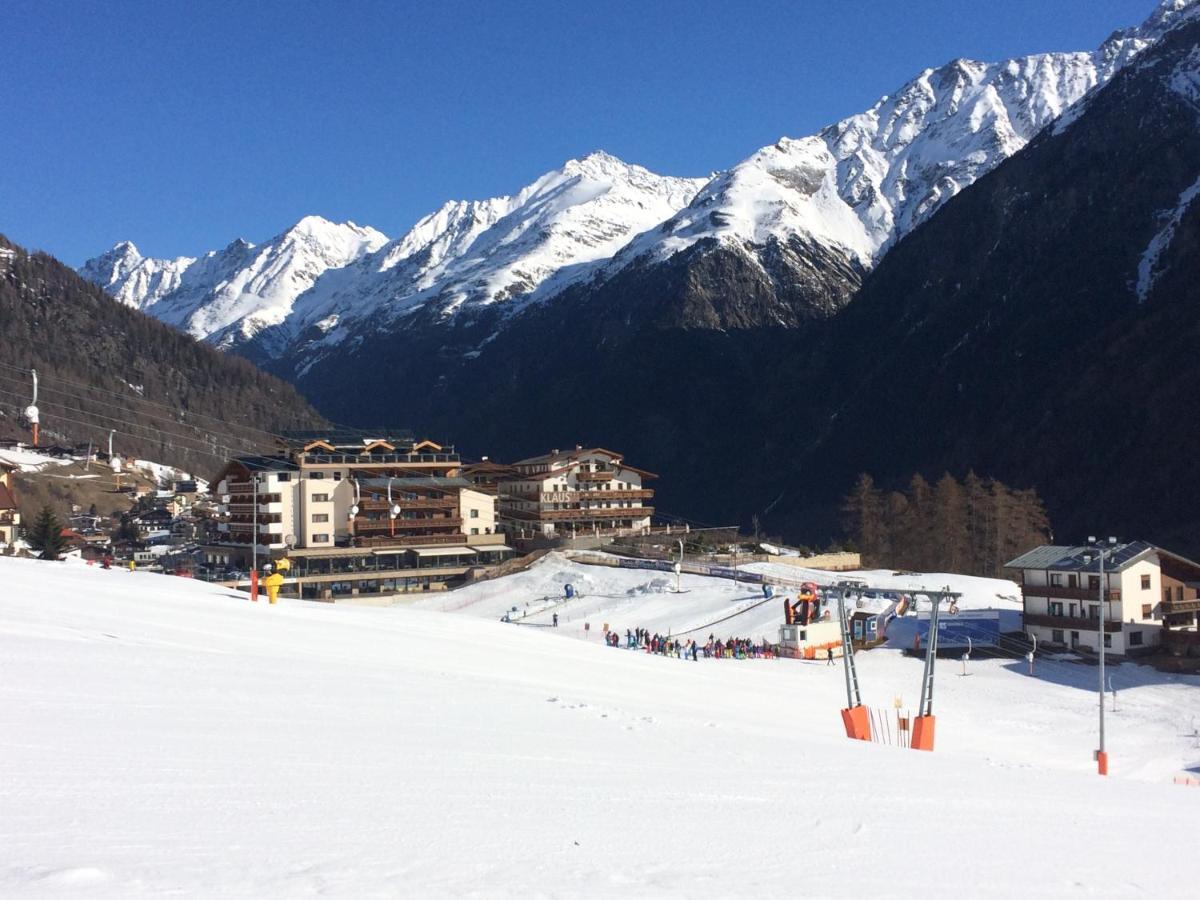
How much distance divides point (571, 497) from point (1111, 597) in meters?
47.4

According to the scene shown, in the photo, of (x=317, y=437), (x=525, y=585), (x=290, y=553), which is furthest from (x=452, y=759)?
(x=317, y=437)

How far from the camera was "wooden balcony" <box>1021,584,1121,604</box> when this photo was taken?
141ft

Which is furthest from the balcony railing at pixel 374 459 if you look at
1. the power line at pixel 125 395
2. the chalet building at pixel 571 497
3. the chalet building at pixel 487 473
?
the power line at pixel 125 395

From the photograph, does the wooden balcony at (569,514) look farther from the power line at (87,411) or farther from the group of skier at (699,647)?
the power line at (87,411)

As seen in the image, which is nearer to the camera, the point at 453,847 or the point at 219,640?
the point at 453,847

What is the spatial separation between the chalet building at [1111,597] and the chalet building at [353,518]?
38.8 meters

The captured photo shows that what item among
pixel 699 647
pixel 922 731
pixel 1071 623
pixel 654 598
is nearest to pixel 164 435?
pixel 654 598

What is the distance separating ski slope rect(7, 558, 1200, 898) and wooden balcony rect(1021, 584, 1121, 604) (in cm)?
2797

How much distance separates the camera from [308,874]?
6.90 m

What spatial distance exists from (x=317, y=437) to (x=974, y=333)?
127 meters

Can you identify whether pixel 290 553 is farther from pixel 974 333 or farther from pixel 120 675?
pixel 974 333

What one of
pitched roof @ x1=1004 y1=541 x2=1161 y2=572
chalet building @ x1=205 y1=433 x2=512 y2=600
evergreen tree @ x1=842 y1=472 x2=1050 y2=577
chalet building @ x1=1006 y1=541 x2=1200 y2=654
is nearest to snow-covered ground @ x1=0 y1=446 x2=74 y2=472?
chalet building @ x1=205 y1=433 x2=512 y2=600

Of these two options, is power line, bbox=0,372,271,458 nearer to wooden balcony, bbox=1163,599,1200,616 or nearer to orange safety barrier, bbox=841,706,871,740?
wooden balcony, bbox=1163,599,1200,616

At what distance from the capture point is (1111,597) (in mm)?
42938
